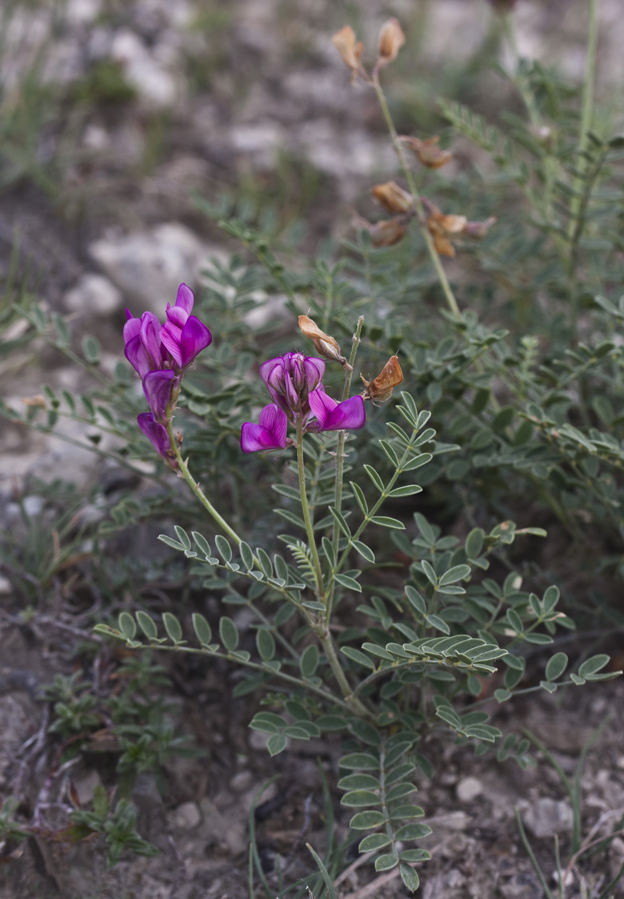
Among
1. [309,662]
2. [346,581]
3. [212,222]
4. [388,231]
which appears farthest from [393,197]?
[212,222]

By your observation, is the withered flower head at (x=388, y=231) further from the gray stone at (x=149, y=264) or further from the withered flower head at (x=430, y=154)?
the gray stone at (x=149, y=264)

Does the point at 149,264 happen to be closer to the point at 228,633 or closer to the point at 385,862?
the point at 228,633

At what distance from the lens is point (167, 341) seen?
1188 millimetres

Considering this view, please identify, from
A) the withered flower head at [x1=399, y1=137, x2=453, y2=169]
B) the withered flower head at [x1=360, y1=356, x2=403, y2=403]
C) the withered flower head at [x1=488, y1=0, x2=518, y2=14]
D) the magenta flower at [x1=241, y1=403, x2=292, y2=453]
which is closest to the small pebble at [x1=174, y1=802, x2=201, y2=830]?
the magenta flower at [x1=241, y1=403, x2=292, y2=453]

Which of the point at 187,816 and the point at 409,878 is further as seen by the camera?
the point at 187,816

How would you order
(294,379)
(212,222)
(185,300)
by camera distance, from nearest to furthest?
(294,379) → (185,300) → (212,222)

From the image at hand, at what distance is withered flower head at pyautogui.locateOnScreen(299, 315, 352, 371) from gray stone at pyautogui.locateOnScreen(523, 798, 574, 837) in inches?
41.6

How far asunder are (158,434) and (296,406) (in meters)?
0.21

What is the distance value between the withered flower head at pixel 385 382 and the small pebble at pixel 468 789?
923mm

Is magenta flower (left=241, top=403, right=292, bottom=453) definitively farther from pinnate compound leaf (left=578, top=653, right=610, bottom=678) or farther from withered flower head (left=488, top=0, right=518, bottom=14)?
withered flower head (left=488, top=0, right=518, bottom=14)

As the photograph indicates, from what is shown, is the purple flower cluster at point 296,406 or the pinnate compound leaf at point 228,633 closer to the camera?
the purple flower cluster at point 296,406

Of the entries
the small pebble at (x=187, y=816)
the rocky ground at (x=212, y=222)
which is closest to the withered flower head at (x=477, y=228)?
the rocky ground at (x=212, y=222)

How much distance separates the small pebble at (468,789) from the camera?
1.67m

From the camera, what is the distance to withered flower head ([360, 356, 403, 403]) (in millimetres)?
1175
